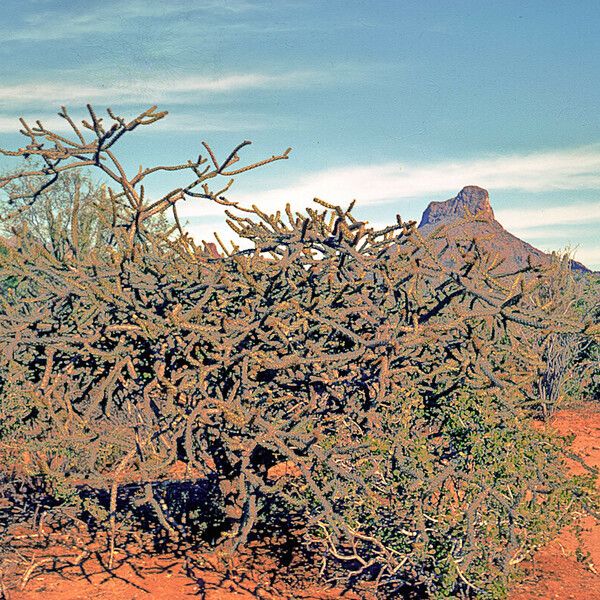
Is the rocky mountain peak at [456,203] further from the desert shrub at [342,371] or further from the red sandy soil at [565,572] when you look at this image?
the desert shrub at [342,371]

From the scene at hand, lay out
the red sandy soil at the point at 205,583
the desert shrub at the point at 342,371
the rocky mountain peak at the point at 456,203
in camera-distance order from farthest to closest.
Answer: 1. the rocky mountain peak at the point at 456,203
2. the red sandy soil at the point at 205,583
3. the desert shrub at the point at 342,371

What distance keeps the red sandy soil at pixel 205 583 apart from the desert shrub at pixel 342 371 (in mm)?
726

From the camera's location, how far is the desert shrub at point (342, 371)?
469cm

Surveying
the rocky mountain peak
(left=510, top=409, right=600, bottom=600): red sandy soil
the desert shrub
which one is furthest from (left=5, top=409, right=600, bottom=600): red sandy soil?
the rocky mountain peak

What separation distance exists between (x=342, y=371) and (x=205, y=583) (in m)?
2.10

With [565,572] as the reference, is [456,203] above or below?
above

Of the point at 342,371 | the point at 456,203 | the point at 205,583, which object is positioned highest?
the point at 456,203

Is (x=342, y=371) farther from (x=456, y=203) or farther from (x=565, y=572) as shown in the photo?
(x=456, y=203)

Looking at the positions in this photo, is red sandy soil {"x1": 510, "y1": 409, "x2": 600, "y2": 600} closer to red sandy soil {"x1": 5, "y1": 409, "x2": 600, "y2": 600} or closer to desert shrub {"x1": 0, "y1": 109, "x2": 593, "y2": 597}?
red sandy soil {"x1": 5, "y1": 409, "x2": 600, "y2": 600}

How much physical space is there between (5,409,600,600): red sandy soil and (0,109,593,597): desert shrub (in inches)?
28.6

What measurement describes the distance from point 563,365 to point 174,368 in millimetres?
11557

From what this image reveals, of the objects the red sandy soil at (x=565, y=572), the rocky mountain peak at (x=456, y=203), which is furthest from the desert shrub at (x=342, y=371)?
the rocky mountain peak at (x=456, y=203)

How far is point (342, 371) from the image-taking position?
5035 mm

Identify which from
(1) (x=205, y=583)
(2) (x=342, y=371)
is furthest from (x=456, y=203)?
(2) (x=342, y=371)
